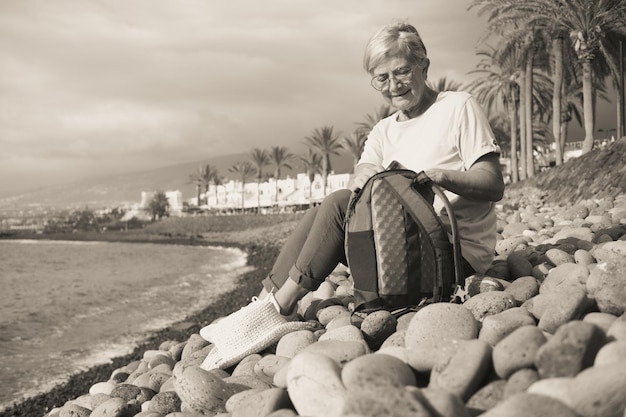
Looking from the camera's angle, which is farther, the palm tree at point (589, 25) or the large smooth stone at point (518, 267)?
the palm tree at point (589, 25)

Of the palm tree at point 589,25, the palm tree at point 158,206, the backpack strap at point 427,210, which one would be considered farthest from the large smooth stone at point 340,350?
the palm tree at point 158,206

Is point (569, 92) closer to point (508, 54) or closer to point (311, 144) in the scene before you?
point (508, 54)

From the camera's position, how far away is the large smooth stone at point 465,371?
1818 millimetres

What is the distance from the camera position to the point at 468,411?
1.73m

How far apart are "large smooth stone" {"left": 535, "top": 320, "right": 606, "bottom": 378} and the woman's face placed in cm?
172

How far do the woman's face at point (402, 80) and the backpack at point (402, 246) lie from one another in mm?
532

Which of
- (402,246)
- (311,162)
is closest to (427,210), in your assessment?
(402,246)

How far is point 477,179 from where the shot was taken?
288cm

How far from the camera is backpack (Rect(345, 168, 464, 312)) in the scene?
277 cm

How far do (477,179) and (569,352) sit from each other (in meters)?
1.27

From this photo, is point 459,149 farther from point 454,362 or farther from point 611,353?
point 611,353

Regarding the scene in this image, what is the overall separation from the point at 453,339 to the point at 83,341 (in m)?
9.60

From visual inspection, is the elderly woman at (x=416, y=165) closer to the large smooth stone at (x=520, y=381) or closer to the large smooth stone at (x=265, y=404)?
the large smooth stone at (x=265, y=404)

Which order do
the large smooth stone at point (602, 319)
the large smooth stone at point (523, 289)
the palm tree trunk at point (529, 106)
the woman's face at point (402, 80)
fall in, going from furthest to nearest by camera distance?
the palm tree trunk at point (529, 106) → the woman's face at point (402, 80) → the large smooth stone at point (523, 289) → the large smooth stone at point (602, 319)
